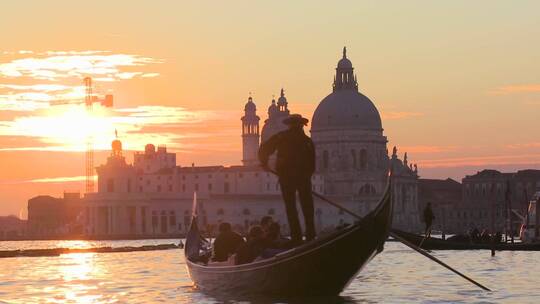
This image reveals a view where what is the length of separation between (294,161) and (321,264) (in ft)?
5.63

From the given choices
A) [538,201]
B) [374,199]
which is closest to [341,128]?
[374,199]

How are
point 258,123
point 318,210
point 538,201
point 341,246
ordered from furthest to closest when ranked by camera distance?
1. point 258,123
2. point 318,210
3. point 538,201
4. point 341,246

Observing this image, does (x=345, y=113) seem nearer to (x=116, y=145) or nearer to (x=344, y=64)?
(x=344, y=64)

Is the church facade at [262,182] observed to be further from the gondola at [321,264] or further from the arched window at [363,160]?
the gondola at [321,264]

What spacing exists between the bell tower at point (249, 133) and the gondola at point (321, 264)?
16408 centimetres

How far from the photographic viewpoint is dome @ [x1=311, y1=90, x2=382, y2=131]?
176 m

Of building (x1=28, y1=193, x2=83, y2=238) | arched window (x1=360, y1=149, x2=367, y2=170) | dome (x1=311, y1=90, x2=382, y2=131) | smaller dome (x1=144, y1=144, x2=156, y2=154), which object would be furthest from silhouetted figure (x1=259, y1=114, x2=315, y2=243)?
smaller dome (x1=144, y1=144, x2=156, y2=154)

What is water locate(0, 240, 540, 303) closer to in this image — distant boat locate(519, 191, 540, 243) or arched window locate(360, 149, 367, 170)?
distant boat locate(519, 191, 540, 243)

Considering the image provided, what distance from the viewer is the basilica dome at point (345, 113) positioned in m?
176

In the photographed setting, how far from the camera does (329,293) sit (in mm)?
22406

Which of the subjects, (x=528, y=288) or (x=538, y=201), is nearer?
(x=528, y=288)

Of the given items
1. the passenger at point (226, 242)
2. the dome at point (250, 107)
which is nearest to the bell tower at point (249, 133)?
the dome at point (250, 107)

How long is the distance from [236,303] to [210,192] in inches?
5875

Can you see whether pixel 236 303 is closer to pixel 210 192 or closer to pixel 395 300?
pixel 395 300
